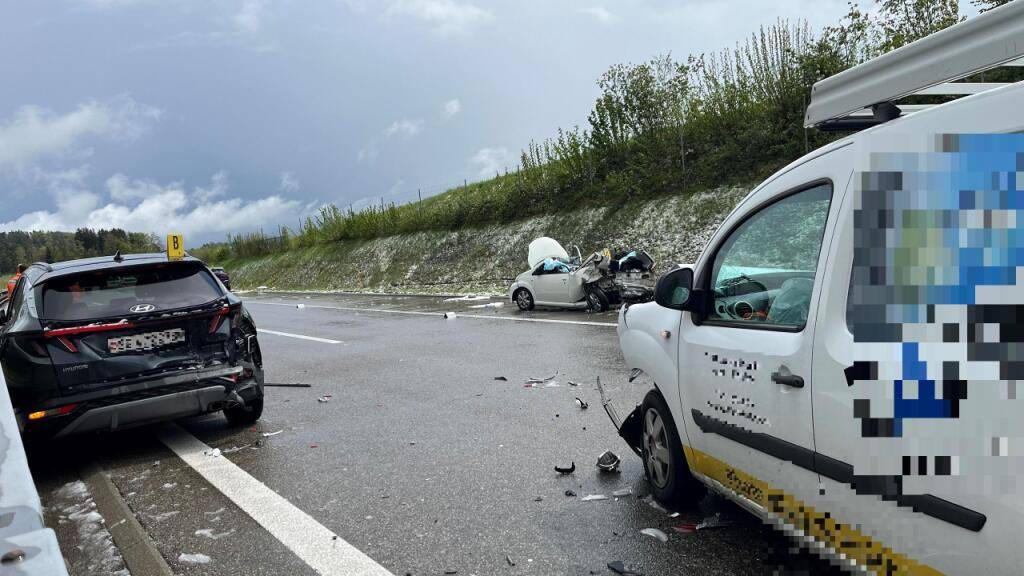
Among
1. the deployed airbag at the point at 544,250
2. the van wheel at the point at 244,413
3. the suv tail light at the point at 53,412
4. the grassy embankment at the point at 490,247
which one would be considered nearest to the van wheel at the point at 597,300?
the deployed airbag at the point at 544,250

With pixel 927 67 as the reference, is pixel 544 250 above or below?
below

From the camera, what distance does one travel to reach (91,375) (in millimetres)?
5574

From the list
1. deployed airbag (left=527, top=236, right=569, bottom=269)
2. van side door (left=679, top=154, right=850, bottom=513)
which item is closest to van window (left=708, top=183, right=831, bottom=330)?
van side door (left=679, top=154, right=850, bottom=513)

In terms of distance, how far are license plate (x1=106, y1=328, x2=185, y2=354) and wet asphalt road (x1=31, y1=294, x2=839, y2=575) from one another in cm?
94

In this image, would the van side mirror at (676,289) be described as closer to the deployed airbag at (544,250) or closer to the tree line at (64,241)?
the deployed airbag at (544,250)

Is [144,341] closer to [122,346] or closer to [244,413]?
[122,346]

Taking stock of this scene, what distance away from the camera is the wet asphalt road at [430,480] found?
359 cm

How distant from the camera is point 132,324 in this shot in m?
5.78

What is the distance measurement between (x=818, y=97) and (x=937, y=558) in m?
1.88

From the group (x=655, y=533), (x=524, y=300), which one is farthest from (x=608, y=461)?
(x=524, y=300)

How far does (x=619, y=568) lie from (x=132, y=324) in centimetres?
449

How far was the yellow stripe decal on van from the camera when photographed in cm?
227

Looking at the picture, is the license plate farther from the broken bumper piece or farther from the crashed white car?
the crashed white car

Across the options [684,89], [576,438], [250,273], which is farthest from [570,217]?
[250,273]
